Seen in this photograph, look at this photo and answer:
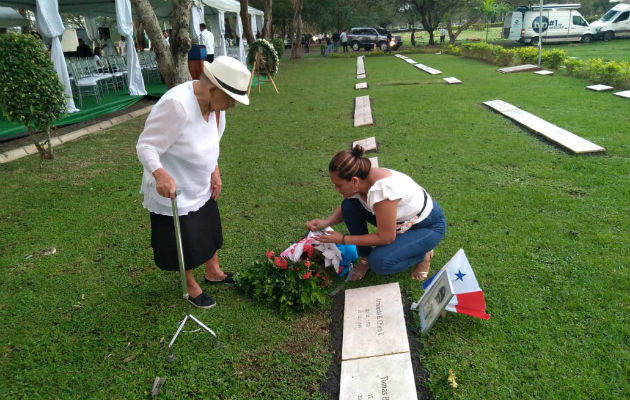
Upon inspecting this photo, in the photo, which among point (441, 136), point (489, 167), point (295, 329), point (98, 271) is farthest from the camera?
point (441, 136)

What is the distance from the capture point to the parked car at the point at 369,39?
2988cm

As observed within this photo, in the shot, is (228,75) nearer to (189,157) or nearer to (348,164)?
(189,157)

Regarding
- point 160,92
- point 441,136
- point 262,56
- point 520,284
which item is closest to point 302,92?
point 262,56

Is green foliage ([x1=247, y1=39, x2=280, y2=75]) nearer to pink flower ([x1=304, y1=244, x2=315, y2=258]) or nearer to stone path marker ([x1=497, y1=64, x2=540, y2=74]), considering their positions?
stone path marker ([x1=497, y1=64, x2=540, y2=74])

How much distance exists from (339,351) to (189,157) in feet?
4.77

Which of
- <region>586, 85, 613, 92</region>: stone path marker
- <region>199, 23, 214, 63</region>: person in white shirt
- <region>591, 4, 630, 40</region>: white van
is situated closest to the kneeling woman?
<region>586, 85, 613, 92</region>: stone path marker

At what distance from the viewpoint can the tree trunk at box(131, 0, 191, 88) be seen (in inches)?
326

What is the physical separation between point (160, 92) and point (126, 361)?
11.1 m

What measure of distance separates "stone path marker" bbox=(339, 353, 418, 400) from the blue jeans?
2.16 ft

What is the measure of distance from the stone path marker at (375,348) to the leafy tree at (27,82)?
209 inches

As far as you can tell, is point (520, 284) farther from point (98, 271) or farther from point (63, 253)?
point (63, 253)

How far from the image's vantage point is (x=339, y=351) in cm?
246

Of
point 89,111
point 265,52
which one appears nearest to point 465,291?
point 89,111

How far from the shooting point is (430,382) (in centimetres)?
217
